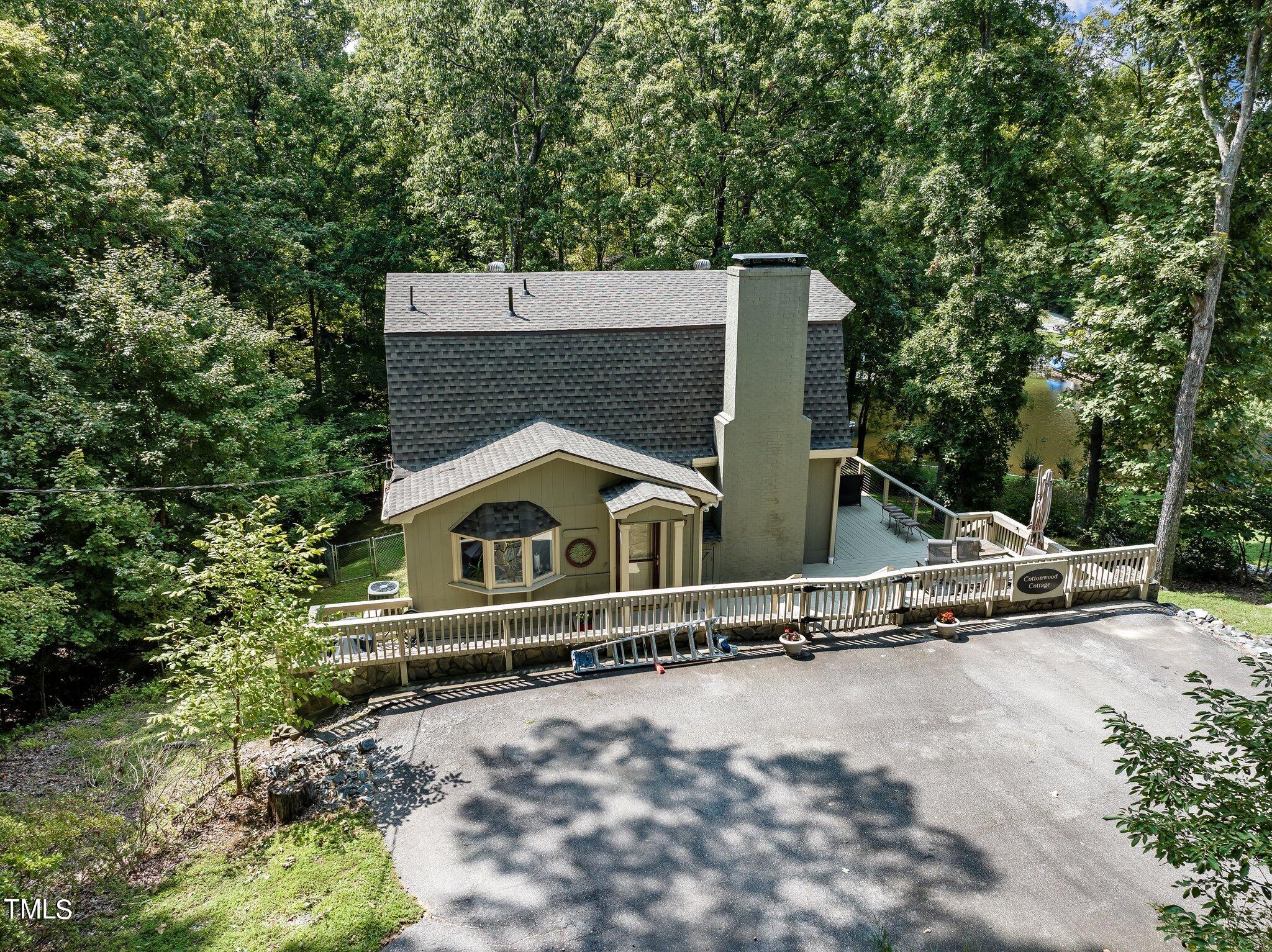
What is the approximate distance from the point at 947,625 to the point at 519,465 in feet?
24.1

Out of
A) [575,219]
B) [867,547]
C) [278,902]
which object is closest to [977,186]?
[867,547]

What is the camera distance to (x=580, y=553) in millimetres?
13555

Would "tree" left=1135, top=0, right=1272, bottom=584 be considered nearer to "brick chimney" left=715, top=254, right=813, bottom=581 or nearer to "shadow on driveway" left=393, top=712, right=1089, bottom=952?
"brick chimney" left=715, top=254, right=813, bottom=581

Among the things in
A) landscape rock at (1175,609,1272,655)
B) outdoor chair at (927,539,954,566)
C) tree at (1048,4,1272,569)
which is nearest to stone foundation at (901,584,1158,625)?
landscape rock at (1175,609,1272,655)

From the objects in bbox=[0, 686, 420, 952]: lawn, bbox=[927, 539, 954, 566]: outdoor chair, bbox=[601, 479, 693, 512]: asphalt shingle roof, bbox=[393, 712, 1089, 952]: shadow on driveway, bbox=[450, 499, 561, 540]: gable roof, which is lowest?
bbox=[0, 686, 420, 952]: lawn

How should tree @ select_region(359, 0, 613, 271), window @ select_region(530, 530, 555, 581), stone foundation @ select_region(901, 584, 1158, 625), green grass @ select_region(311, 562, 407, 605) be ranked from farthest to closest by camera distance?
1. tree @ select_region(359, 0, 613, 271)
2. green grass @ select_region(311, 562, 407, 605)
3. window @ select_region(530, 530, 555, 581)
4. stone foundation @ select_region(901, 584, 1158, 625)

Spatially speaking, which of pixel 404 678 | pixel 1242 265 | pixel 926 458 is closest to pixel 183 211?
pixel 404 678

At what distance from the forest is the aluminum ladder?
20.9ft

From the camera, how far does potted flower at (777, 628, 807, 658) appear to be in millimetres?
11727

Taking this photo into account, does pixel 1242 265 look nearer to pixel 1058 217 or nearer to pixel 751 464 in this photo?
pixel 1058 217

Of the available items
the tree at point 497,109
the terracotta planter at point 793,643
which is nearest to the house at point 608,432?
the terracotta planter at point 793,643

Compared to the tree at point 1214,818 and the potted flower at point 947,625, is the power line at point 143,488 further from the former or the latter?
the tree at point 1214,818

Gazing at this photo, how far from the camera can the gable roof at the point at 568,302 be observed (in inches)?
592

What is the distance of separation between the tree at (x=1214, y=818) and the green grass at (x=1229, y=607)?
10.4 metres
